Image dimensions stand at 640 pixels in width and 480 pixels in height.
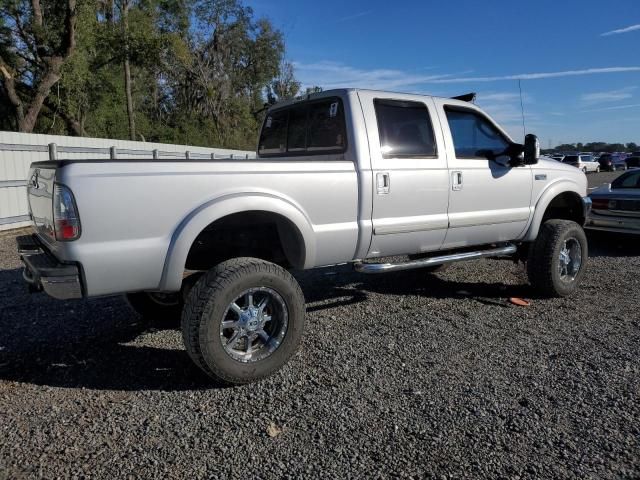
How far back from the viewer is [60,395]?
336 cm

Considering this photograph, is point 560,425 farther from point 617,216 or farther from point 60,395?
point 617,216

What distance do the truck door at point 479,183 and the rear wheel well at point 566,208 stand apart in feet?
2.93

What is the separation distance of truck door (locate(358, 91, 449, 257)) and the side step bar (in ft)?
0.37

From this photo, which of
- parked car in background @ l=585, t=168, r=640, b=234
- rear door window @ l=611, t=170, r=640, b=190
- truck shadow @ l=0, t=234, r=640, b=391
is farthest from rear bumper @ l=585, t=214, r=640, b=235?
truck shadow @ l=0, t=234, r=640, b=391

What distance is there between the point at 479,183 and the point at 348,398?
2593 mm

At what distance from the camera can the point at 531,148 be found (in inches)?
199

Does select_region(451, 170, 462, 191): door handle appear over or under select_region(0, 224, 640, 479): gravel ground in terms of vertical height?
over

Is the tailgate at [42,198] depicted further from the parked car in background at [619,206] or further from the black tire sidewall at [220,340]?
the parked car in background at [619,206]

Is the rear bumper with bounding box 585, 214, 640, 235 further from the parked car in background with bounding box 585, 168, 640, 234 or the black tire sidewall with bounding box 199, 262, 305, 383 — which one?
the black tire sidewall with bounding box 199, 262, 305, 383

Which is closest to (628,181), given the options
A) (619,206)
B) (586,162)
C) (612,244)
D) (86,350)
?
(619,206)

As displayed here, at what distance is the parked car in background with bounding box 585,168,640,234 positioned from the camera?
8.23 meters

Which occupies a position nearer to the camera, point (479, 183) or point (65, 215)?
point (65, 215)

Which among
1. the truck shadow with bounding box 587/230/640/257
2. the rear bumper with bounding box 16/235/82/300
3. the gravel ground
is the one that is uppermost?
the rear bumper with bounding box 16/235/82/300

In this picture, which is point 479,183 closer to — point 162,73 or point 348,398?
point 348,398
